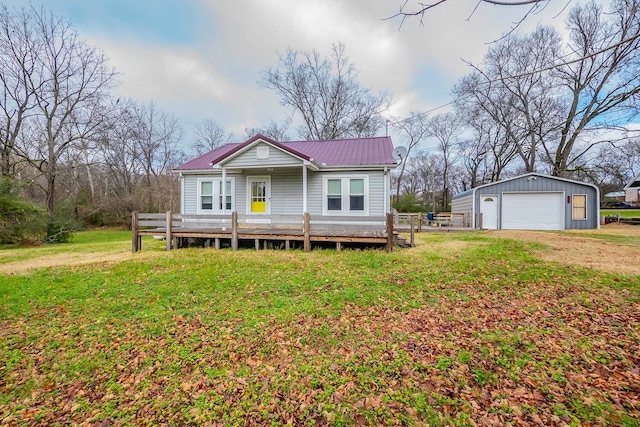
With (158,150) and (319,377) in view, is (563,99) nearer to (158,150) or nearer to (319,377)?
(319,377)

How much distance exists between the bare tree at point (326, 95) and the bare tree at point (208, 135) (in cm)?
901

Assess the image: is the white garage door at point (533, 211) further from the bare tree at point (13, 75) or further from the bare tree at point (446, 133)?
the bare tree at point (13, 75)

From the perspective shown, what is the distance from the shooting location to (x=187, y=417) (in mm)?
2455

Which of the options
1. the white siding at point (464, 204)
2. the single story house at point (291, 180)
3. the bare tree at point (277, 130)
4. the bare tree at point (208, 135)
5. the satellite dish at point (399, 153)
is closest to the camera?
the single story house at point (291, 180)

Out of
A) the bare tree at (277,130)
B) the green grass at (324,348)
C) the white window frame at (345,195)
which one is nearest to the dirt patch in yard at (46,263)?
the green grass at (324,348)

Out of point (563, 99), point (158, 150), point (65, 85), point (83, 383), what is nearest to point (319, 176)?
point (83, 383)

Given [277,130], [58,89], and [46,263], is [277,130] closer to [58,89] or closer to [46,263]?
[58,89]

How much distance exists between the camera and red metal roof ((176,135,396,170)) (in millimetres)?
9930

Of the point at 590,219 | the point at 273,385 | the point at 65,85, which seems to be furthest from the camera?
the point at 65,85

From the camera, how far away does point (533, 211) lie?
52.8 ft

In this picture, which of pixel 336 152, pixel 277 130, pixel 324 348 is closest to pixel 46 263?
pixel 324 348

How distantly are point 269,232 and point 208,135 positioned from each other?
26221 millimetres

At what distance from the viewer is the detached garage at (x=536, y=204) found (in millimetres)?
15531

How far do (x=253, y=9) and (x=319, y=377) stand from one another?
1136cm
